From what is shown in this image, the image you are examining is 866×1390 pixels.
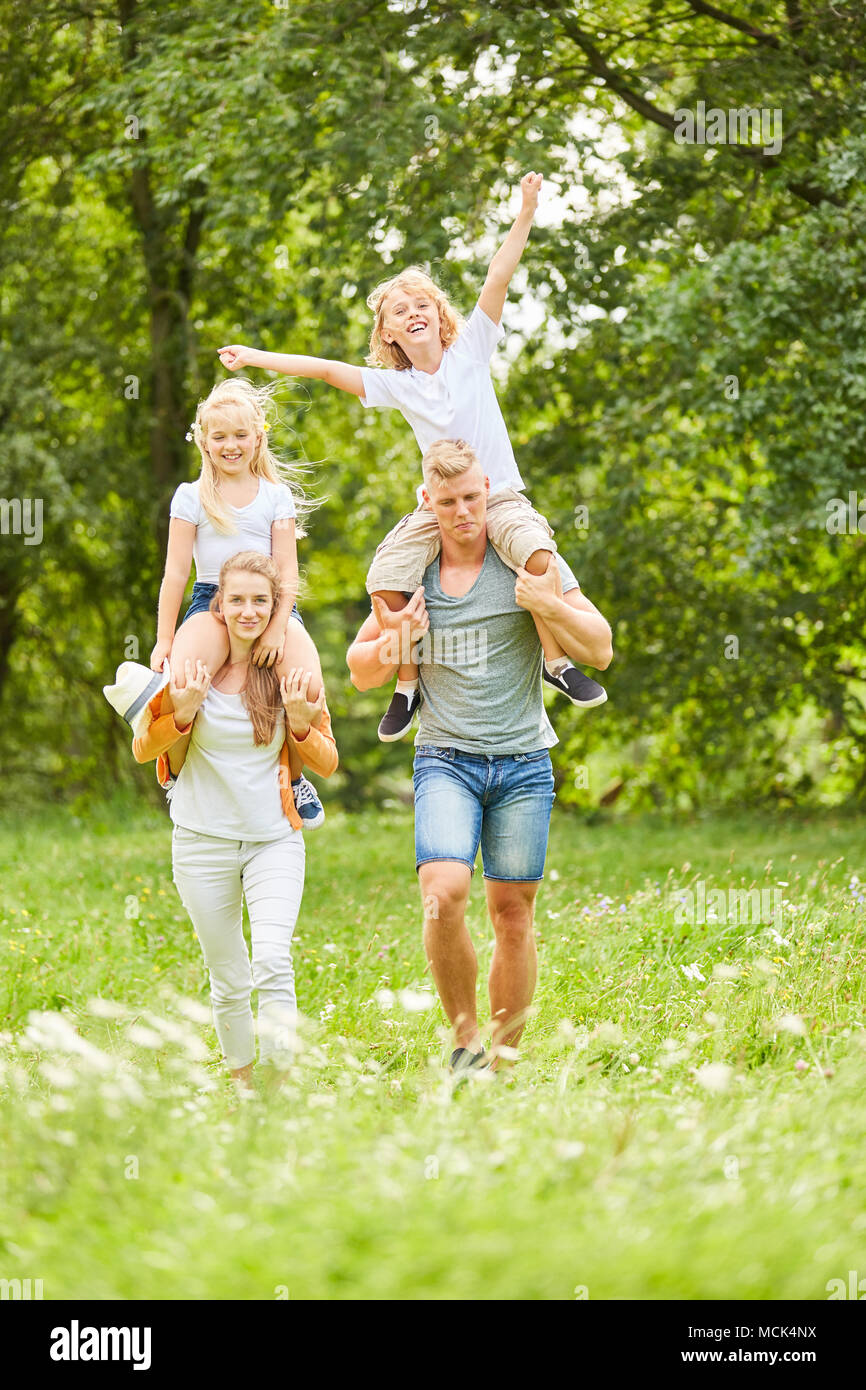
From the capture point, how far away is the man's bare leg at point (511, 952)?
161 inches

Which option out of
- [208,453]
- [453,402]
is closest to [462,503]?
[453,402]

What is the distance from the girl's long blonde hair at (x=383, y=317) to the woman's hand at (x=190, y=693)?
1.35 metres

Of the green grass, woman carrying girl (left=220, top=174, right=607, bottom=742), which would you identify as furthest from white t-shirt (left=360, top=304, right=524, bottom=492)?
the green grass

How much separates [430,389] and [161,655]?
1.29m

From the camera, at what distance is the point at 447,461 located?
399cm

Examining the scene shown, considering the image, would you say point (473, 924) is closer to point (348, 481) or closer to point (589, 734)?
point (589, 734)

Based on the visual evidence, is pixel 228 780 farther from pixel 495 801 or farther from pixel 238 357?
pixel 238 357

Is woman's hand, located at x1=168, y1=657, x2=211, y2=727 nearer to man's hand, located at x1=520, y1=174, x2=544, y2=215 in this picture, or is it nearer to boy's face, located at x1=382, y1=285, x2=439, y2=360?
boy's face, located at x1=382, y1=285, x2=439, y2=360

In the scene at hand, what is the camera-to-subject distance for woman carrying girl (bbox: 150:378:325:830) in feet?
13.4

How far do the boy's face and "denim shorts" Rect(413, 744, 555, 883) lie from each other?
1380 millimetres

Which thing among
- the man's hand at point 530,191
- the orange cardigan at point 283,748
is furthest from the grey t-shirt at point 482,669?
the man's hand at point 530,191

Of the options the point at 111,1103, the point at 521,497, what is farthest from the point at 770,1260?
the point at 521,497

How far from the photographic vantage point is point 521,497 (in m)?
4.30

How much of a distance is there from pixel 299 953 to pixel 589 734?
789 centimetres
